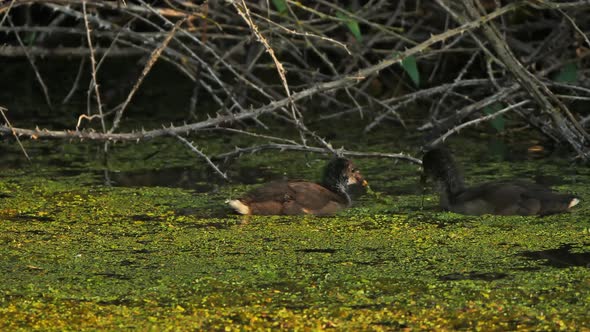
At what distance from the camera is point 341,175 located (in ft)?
22.2

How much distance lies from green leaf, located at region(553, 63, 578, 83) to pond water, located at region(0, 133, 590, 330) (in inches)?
Answer: 25.8

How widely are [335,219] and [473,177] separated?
137 centimetres

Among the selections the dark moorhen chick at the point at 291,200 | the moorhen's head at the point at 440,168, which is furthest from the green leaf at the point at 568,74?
the dark moorhen chick at the point at 291,200

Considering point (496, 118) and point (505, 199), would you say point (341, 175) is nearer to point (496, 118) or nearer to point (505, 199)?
point (505, 199)

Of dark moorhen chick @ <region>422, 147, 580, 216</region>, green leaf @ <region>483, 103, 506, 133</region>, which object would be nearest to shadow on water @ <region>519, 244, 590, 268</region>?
dark moorhen chick @ <region>422, 147, 580, 216</region>

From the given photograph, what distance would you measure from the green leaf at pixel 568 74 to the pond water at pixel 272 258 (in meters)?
0.66

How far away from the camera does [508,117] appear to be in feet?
28.3

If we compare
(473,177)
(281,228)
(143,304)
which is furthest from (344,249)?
(473,177)

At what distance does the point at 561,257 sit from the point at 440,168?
4.82ft

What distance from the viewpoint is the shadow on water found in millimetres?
5008

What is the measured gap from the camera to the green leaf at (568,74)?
7816 millimetres

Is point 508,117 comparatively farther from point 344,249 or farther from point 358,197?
point 344,249

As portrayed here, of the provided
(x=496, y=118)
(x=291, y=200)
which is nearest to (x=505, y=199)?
(x=291, y=200)

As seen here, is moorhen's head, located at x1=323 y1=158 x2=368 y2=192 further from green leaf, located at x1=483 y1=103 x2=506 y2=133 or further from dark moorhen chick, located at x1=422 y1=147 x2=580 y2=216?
green leaf, located at x1=483 y1=103 x2=506 y2=133
